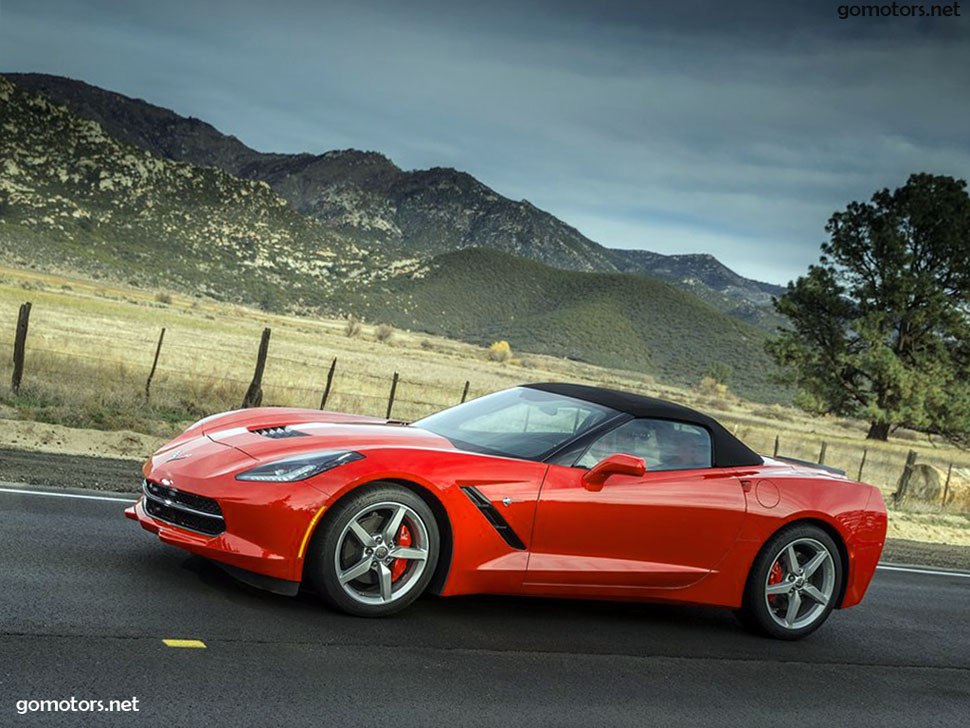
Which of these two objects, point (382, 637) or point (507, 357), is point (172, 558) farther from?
point (507, 357)

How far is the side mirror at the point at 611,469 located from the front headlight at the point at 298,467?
53.9 inches

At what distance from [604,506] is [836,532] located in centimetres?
196

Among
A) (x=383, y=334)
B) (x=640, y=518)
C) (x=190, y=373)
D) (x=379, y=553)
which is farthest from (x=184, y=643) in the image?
(x=383, y=334)

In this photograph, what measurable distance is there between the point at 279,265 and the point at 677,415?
9525 centimetres

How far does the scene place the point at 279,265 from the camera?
325 ft

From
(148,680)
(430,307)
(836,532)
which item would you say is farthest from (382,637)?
(430,307)

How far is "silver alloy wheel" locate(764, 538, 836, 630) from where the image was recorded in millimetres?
6812

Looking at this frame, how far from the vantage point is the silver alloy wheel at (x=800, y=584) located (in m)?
6.81

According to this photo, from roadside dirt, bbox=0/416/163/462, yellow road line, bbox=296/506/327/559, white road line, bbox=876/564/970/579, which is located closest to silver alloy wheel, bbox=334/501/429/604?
yellow road line, bbox=296/506/327/559

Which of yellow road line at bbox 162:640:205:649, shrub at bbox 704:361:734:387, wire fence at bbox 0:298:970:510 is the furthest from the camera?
shrub at bbox 704:361:734:387

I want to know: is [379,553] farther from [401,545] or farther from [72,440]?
[72,440]

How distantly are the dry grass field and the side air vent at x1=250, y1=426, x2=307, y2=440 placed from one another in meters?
8.68

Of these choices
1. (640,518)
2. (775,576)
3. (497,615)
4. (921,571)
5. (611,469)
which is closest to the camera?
(611,469)

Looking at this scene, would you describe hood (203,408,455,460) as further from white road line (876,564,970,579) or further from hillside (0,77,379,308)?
hillside (0,77,379,308)
